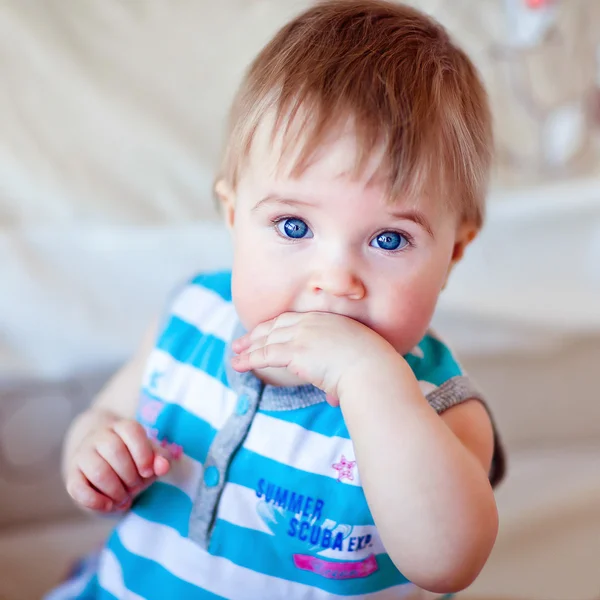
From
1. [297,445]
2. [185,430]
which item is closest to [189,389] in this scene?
[185,430]

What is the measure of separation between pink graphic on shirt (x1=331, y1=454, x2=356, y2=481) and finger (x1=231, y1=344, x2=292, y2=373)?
0.46 feet

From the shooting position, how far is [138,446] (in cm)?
68

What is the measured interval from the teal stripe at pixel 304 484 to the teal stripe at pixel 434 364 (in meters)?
0.13

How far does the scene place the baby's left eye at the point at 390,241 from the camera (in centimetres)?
62

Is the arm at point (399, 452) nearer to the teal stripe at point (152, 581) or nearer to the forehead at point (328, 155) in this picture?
the forehead at point (328, 155)

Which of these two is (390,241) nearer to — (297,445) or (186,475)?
(297,445)

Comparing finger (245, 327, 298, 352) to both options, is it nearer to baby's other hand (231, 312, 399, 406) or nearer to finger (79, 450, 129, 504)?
baby's other hand (231, 312, 399, 406)

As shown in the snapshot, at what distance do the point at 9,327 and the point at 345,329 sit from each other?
59cm

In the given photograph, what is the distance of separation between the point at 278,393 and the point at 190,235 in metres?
0.45

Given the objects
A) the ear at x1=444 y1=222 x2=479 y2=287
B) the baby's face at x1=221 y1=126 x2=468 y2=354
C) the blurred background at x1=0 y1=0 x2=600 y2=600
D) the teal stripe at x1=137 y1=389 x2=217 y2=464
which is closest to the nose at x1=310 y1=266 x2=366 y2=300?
the baby's face at x1=221 y1=126 x2=468 y2=354

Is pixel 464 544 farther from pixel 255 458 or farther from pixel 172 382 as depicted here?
pixel 172 382

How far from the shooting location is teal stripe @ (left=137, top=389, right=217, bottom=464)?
29.8 inches

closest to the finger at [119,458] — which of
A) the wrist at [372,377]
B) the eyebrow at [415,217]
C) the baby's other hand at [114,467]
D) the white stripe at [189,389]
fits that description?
the baby's other hand at [114,467]

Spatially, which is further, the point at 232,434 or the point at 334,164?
the point at 232,434
